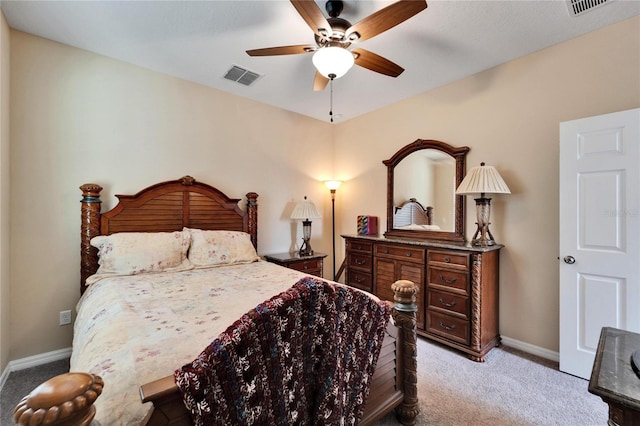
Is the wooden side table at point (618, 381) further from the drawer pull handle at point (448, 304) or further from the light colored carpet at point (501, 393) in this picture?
the drawer pull handle at point (448, 304)

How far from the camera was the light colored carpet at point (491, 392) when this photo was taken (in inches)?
69.6

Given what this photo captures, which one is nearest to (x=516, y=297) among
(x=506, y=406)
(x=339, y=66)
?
(x=506, y=406)

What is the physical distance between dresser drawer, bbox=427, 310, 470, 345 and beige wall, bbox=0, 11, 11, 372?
360 cm

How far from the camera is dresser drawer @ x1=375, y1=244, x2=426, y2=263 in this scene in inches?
116

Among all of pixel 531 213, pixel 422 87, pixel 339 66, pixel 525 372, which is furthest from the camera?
pixel 422 87

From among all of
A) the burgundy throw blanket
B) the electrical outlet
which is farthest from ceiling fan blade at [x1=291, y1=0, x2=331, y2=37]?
the electrical outlet

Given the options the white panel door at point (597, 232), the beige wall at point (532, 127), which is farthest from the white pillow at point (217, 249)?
the white panel door at point (597, 232)

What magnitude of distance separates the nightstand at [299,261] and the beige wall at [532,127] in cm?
183

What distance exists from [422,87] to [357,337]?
304 centimetres

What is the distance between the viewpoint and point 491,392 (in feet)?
6.68

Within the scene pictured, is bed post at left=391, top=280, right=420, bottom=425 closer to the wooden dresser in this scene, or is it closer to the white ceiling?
the wooden dresser

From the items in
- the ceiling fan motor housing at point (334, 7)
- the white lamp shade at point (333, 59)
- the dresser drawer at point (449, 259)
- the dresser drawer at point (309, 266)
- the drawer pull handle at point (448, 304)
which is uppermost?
the ceiling fan motor housing at point (334, 7)

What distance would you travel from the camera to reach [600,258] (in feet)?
6.97

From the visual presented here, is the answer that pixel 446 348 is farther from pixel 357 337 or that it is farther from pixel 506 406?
pixel 357 337
